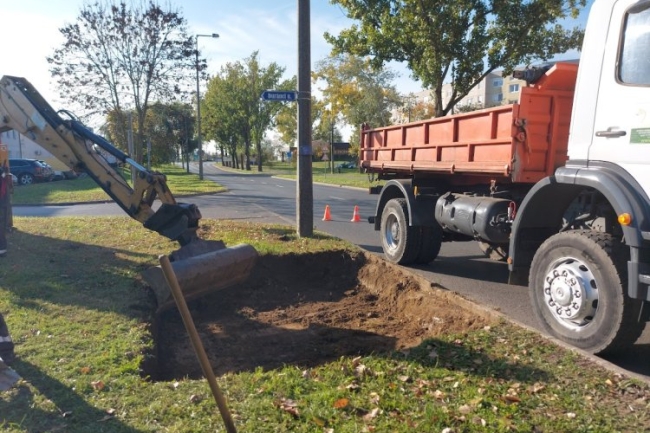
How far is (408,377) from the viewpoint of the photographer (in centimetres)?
417

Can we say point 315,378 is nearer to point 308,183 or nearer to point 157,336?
point 157,336

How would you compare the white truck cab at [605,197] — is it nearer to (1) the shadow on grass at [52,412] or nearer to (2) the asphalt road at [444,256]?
(2) the asphalt road at [444,256]

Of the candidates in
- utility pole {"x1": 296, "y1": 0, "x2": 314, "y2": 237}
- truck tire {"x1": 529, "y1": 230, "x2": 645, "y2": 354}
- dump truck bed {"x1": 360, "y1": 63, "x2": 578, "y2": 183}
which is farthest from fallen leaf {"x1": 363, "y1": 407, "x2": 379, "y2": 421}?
utility pole {"x1": 296, "y1": 0, "x2": 314, "y2": 237}

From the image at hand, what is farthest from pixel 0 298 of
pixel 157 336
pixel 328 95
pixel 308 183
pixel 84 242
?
pixel 328 95

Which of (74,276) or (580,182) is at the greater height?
(580,182)

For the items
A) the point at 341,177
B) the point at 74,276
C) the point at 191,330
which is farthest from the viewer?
the point at 341,177

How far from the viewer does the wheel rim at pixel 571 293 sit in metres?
4.64

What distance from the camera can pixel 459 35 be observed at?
16859 millimetres

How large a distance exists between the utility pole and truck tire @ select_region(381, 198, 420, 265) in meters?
1.56

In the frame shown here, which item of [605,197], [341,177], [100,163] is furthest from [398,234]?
[341,177]

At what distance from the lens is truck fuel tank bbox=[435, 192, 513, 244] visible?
22.0 ft

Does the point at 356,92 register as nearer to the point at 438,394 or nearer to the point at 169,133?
the point at 169,133

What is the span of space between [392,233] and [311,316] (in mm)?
3052

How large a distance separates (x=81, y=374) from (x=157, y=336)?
163cm
